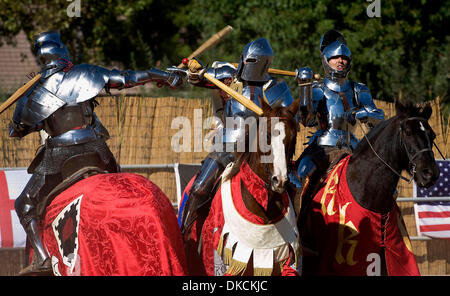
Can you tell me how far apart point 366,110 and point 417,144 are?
47.3 inches

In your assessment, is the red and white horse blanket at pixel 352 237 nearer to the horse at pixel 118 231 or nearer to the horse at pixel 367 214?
the horse at pixel 367 214

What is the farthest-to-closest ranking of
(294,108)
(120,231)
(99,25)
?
(99,25), (120,231), (294,108)

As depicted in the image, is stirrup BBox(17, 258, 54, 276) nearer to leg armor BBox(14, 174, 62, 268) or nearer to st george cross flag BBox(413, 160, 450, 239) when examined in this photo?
leg armor BBox(14, 174, 62, 268)

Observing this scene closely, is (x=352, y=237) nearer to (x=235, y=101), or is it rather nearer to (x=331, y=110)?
(x=331, y=110)

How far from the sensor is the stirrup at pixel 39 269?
5543 millimetres

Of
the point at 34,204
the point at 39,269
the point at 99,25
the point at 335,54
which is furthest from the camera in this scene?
the point at 99,25

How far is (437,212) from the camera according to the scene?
986 centimetres

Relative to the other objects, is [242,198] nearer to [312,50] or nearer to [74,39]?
[312,50]

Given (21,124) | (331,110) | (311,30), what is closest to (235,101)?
(331,110)

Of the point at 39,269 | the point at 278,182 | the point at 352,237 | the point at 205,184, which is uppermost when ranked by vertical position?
the point at 278,182

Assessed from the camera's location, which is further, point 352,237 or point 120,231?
point 352,237

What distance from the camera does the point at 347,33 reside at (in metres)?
14.5

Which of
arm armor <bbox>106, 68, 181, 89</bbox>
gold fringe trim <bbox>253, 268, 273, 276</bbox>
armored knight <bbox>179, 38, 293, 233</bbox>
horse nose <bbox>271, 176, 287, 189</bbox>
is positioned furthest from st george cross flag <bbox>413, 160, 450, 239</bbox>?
horse nose <bbox>271, 176, 287, 189</bbox>

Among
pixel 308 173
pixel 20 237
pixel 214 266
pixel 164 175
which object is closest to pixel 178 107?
pixel 164 175
